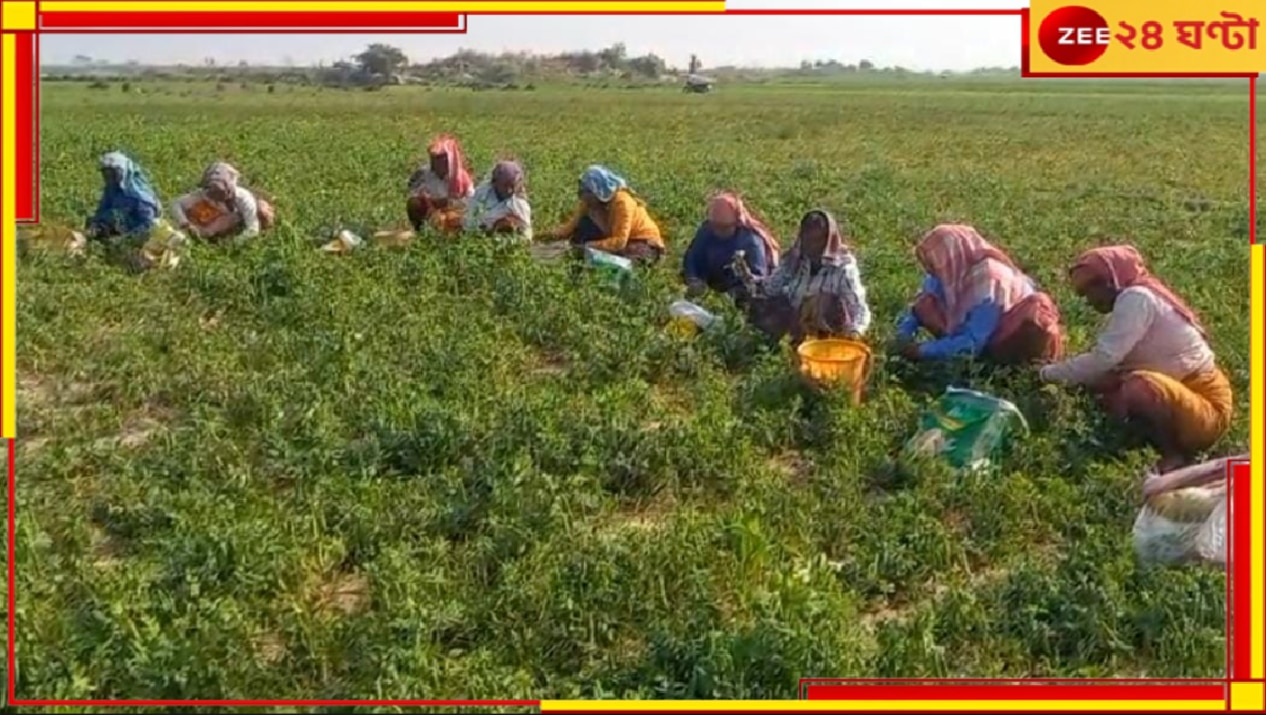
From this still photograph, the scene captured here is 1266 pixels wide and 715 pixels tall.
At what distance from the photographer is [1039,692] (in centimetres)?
364

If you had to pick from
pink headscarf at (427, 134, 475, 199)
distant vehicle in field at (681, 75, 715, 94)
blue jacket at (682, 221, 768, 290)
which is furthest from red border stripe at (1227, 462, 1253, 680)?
distant vehicle in field at (681, 75, 715, 94)

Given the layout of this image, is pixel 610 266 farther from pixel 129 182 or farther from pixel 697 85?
pixel 697 85

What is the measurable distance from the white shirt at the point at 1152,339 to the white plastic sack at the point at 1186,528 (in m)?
0.98

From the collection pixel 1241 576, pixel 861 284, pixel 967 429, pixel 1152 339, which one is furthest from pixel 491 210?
pixel 1241 576

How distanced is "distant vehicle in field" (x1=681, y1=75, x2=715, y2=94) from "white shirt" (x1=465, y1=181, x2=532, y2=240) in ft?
122

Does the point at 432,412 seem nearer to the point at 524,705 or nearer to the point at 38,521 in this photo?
the point at 38,521

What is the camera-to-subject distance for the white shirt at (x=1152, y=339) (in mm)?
5156

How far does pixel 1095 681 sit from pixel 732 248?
433cm

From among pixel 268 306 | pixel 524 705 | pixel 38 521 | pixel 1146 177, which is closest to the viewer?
pixel 524 705

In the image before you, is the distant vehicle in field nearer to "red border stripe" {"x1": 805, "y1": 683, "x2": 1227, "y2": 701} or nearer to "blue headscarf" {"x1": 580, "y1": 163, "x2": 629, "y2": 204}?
"blue headscarf" {"x1": 580, "y1": 163, "x2": 629, "y2": 204}

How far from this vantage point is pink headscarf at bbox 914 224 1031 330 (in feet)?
19.6

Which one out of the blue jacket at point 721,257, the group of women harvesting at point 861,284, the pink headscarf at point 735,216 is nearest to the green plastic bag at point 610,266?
the group of women harvesting at point 861,284

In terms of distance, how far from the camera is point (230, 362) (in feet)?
21.0

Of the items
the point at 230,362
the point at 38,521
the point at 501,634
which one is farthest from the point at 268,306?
the point at 501,634
